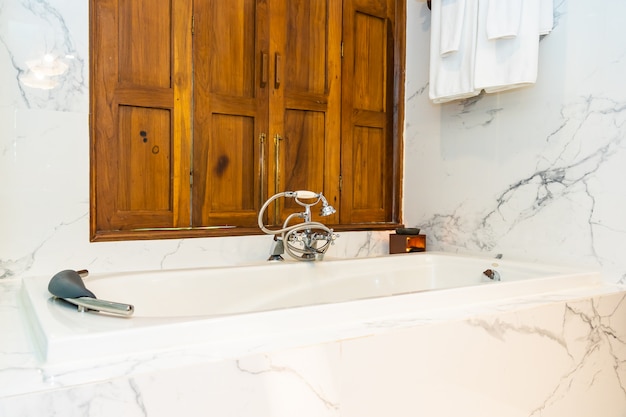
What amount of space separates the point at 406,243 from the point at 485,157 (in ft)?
1.69

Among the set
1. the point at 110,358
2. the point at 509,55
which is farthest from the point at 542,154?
the point at 110,358

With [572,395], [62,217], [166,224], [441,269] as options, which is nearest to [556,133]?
[441,269]

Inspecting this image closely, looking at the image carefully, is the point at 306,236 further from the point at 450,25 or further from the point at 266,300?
the point at 450,25

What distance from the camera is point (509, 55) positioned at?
5.86 feet

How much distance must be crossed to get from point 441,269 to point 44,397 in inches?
65.4

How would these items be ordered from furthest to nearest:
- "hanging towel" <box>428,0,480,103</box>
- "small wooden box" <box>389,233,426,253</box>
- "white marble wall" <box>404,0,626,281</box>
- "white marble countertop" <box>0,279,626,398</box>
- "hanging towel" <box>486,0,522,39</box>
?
"small wooden box" <box>389,233,426,253</box>
"hanging towel" <box>428,0,480,103</box>
"hanging towel" <box>486,0,522,39</box>
"white marble wall" <box>404,0,626,281</box>
"white marble countertop" <box>0,279,626,398</box>

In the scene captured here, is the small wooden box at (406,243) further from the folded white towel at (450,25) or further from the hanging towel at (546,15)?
the hanging towel at (546,15)

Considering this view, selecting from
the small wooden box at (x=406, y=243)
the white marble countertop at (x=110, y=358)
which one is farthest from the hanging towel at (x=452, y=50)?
the white marble countertop at (x=110, y=358)

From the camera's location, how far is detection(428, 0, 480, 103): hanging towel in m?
1.92

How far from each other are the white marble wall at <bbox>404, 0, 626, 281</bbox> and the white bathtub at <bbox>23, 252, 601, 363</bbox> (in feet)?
0.52

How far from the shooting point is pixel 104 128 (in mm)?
1702

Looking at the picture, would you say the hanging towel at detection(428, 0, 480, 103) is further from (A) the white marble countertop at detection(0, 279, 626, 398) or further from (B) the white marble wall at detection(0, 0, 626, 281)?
(A) the white marble countertop at detection(0, 279, 626, 398)

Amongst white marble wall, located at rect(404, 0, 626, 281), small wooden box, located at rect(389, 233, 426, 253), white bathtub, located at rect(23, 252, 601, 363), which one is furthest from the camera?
small wooden box, located at rect(389, 233, 426, 253)

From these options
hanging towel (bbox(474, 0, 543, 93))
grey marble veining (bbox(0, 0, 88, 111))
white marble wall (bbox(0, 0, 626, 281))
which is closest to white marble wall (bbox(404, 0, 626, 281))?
white marble wall (bbox(0, 0, 626, 281))
